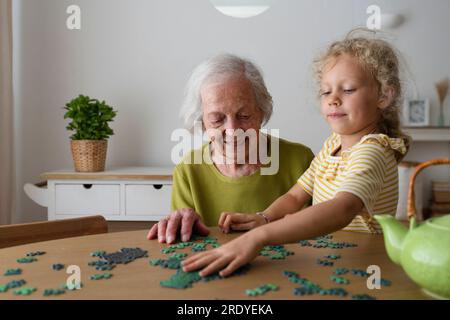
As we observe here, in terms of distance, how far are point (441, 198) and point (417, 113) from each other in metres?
0.70

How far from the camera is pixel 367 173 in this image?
3.75 feet

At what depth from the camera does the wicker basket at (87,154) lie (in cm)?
314

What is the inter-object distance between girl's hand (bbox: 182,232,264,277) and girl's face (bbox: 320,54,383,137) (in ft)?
1.89

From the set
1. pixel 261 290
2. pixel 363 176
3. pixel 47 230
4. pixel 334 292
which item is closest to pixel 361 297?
pixel 334 292

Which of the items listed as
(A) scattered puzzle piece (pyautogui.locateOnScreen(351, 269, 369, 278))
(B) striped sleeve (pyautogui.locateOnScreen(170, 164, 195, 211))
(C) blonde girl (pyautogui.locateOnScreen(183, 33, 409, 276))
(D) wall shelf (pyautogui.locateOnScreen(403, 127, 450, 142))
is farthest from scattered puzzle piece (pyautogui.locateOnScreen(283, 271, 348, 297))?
(D) wall shelf (pyautogui.locateOnScreen(403, 127, 450, 142))

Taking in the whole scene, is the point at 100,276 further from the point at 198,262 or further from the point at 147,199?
the point at 147,199

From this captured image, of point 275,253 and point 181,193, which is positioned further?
point 181,193

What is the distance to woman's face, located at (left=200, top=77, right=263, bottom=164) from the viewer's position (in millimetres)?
1723

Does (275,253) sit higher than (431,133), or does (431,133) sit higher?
(431,133)

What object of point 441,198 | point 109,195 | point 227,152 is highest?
point 227,152

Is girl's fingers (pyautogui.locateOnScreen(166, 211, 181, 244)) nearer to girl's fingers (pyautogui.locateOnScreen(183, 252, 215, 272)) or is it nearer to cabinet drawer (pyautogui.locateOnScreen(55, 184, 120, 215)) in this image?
girl's fingers (pyautogui.locateOnScreen(183, 252, 215, 272))

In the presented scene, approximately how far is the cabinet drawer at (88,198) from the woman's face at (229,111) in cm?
150
